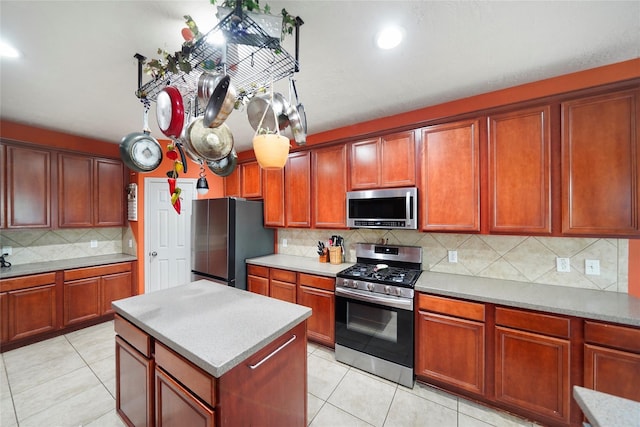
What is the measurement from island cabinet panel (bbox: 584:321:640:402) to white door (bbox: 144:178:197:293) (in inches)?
165

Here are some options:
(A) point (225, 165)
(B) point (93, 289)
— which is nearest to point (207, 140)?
(A) point (225, 165)

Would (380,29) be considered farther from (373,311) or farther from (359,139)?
(373,311)

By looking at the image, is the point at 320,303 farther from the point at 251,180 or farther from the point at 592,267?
the point at 592,267

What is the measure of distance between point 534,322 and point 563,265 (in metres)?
0.70

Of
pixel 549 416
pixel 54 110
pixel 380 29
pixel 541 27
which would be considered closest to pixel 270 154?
pixel 380 29

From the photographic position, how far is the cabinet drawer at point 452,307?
1.82 meters

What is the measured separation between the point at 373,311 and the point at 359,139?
5.84 ft

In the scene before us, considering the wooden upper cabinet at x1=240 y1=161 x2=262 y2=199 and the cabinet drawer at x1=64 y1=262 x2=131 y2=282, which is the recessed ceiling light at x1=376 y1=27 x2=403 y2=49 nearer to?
the wooden upper cabinet at x1=240 y1=161 x2=262 y2=199

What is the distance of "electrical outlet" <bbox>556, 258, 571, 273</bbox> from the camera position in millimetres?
1955

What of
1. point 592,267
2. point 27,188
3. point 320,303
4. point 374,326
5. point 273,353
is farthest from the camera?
point 27,188

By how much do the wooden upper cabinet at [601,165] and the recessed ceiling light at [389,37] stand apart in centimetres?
137

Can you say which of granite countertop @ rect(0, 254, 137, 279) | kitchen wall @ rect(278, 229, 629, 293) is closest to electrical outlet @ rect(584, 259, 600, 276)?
kitchen wall @ rect(278, 229, 629, 293)

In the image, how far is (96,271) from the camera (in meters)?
3.16

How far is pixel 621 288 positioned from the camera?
179 centimetres
